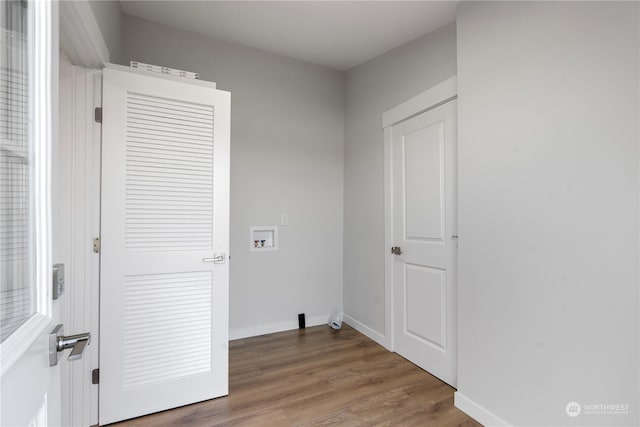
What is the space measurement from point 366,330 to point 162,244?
213cm

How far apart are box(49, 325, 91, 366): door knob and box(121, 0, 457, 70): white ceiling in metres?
2.36

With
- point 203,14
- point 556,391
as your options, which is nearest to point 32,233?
point 556,391

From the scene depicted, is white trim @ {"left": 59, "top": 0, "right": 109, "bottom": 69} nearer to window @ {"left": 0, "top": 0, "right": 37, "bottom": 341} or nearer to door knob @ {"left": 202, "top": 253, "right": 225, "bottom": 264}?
window @ {"left": 0, "top": 0, "right": 37, "bottom": 341}

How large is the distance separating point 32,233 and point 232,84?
2585 millimetres

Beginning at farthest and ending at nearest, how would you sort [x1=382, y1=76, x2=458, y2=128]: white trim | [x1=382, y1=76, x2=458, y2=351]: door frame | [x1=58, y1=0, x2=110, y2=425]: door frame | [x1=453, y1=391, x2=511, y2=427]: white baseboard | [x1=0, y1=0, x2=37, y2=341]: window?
[x1=382, y1=76, x2=458, y2=351]: door frame → [x1=382, y1=76, x2=458, y2=128]: white trim → [x1=453, y1=391, x2=511, y2=427]: white baseboard → [x1=58, y1=0, x2=110, y2=425]: door frame → [x1=0, y1=0, x2=37, y2=341]: window

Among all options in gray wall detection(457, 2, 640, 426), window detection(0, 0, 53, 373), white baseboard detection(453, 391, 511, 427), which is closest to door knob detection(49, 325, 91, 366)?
window detection(0, 0, 53, 373)

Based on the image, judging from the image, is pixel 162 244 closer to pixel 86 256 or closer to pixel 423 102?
pixel 86 256

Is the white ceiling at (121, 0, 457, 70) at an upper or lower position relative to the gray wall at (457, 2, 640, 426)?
upper

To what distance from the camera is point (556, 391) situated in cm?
148

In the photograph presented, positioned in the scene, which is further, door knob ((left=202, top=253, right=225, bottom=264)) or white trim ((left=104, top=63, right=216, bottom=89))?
door knob ((left=202, top=253, right=225, bottom=264))

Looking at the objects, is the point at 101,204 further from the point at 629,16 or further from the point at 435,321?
the point at 629,16

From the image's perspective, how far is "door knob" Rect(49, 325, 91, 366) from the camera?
70 centimetres

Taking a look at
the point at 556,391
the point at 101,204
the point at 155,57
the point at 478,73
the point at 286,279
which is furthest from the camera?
the point at 286,279

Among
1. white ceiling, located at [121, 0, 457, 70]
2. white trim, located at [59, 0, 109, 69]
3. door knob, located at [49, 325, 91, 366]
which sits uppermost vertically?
white ceiling, located at [121, 0, 457, 70]
